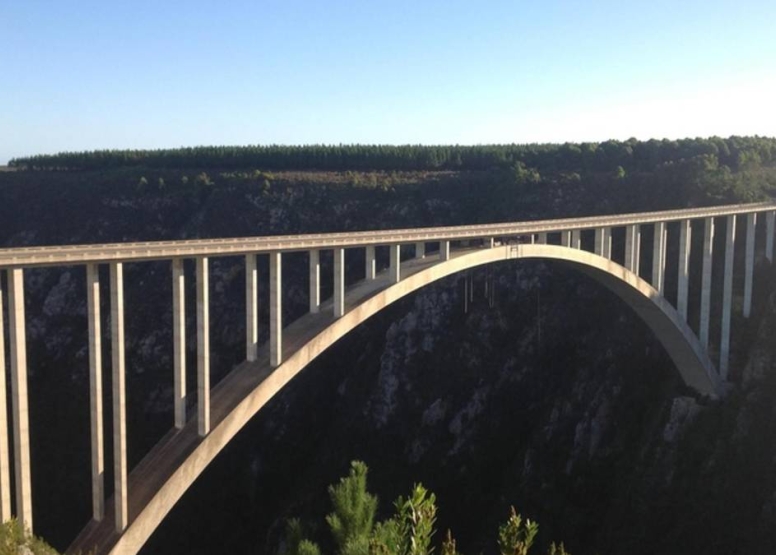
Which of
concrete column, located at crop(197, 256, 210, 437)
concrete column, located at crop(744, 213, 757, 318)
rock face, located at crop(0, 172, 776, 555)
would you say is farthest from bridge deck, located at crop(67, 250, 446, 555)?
concrete column, located at crop(744, 213, 757, 318)

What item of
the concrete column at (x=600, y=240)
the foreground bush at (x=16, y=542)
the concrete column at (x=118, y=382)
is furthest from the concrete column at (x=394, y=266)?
the foreground bush at (x=16, y=542)

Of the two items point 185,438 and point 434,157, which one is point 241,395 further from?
point 434,157

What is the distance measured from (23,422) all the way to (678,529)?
24.8 meters

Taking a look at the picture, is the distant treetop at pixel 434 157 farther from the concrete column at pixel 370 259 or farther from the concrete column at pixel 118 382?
the concrete column at pixel 118 382

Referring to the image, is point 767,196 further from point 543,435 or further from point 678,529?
point 678,529

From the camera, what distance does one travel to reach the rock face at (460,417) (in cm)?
3150

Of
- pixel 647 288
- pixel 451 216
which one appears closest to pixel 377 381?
pixel 451 216

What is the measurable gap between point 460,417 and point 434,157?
40.3m

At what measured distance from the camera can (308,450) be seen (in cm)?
4722

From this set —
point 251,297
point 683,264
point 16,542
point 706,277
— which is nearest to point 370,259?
point 251,297

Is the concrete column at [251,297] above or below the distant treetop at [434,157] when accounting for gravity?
below

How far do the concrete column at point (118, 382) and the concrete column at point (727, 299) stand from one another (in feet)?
89.5

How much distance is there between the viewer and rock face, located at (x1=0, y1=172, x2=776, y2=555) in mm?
31500

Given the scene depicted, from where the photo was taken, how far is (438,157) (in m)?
78.1
